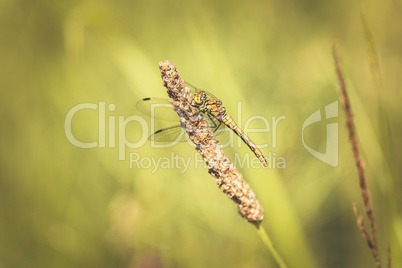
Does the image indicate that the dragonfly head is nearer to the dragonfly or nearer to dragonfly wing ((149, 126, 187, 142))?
the dragonfly

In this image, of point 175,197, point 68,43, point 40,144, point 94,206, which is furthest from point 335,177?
point 40,144

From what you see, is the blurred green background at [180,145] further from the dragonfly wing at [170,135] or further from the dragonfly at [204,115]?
the dragonfly wing at [170,135]

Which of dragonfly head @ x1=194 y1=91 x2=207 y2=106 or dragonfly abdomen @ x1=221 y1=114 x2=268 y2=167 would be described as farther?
dragonfly abdomen @ x1=221 y1=114 x2=268 y2=167

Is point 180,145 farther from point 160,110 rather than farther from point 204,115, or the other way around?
point 204,115

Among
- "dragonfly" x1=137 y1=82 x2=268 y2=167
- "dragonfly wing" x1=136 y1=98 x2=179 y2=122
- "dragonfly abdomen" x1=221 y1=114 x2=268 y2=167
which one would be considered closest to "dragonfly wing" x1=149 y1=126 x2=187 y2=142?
"dragonfly" x1=137 y1=82 x2=268 y2=167

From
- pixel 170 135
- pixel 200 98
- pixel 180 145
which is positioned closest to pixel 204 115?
pixel 200 98

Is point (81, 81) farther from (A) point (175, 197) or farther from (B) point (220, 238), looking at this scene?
(B) point (220, 238)
